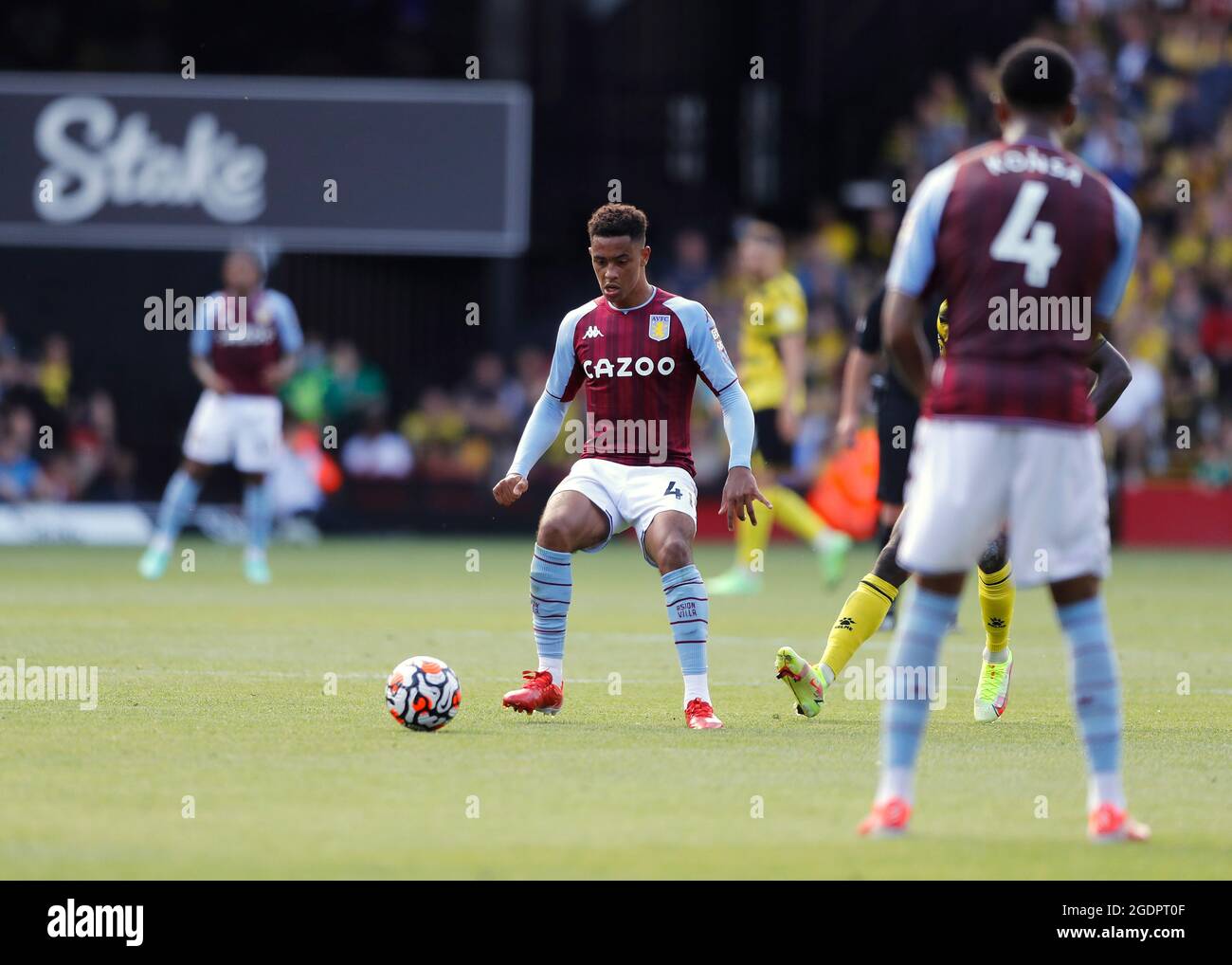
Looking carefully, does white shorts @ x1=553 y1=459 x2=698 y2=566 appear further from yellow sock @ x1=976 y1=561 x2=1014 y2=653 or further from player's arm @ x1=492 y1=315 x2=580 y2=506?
yellow sock @ x1=976 y1=561 x2=1014 y2=653

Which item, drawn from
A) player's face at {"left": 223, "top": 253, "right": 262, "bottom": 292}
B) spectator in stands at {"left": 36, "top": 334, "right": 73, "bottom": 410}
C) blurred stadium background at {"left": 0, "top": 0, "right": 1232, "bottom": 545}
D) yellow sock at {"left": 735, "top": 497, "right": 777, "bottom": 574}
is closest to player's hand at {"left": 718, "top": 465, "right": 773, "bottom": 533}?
yellow sock at {"left": 735, "top": 497, "right": 777, "bottom": 574}

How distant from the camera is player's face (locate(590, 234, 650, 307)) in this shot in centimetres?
830

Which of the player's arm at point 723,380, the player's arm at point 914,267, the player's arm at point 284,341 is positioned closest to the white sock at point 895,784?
the player's arm at point 914,267

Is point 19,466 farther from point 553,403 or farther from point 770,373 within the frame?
point 553,403

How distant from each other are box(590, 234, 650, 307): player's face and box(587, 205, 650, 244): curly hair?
21 mm

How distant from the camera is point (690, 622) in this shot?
8.22 m

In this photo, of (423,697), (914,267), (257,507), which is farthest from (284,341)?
(914,267)

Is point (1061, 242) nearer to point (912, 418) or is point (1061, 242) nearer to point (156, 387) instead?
point (912, 418)

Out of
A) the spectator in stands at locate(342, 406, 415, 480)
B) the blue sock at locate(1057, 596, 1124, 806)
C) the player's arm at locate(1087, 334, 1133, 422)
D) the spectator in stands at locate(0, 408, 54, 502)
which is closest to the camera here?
the blue sock at locate(1057, 596, 1124, 806)

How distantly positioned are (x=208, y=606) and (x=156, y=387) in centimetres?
1108

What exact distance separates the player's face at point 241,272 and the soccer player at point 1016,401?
11307 millimetres

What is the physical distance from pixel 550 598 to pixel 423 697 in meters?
0.81
